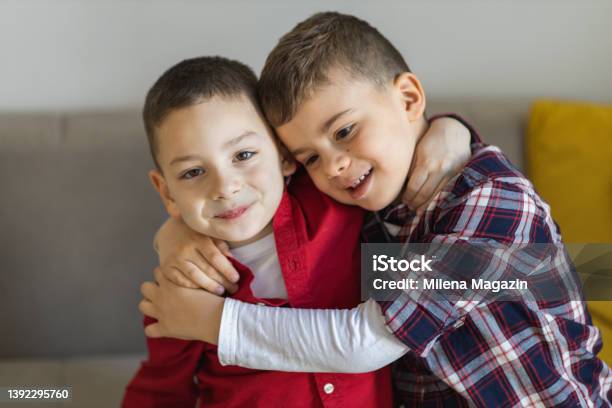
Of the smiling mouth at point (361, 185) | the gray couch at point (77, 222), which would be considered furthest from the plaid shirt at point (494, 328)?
the gray couch at point (77, 222)

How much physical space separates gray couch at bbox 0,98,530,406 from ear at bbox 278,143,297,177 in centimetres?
54

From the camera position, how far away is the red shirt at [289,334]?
3.58ft

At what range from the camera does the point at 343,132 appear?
Result: 1.08 m

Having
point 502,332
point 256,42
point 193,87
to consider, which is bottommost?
point 502,332

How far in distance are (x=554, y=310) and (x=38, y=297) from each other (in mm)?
1202

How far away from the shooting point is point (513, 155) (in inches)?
62.3

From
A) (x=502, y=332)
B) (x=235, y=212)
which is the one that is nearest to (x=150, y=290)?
(x=235, y=212)

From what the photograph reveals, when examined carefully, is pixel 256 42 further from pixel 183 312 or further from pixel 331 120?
pixel 183 312

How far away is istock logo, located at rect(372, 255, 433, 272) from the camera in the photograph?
98cm

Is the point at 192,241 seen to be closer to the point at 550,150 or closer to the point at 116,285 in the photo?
the point at 116,285

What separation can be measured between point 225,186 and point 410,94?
0.37m

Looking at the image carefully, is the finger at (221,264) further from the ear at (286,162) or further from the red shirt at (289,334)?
the ear at (286,162)

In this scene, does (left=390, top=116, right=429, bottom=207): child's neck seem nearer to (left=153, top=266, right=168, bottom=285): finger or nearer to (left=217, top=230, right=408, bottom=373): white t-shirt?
(left=217, top=230, right=408, bottom=373): white t-shirt

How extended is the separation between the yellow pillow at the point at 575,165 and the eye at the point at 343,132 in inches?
25.7
